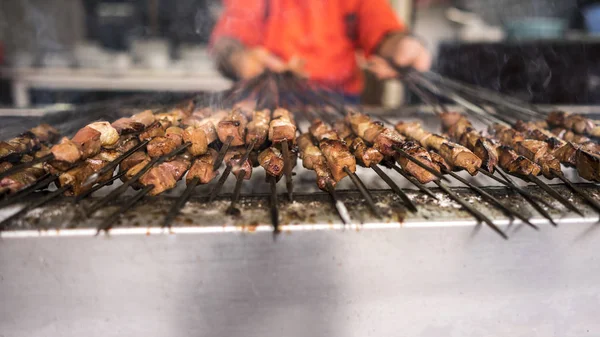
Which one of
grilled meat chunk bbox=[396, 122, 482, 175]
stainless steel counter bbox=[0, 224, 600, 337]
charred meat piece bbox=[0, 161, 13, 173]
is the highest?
grilled meat chunk bbox=[396, 122, 482, 175]

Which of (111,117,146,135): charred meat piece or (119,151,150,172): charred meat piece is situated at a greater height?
(111,117,146,135): charred meat piece

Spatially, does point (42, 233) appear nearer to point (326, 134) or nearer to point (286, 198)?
point (286, 198)

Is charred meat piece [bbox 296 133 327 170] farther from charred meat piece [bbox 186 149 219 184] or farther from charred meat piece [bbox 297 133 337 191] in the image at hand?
charred meat piece [bbox 186 149 219 184]

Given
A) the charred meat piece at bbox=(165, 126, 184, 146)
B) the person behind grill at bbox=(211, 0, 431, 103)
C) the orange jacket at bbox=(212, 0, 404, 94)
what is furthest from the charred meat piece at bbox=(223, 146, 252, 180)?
the orange jacket at bbox=(212, 0, 404, 94)

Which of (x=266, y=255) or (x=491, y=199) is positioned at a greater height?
(x=491, y=199)

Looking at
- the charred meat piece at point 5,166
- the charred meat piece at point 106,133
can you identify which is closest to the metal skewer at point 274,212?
the charred meat piece at point 106,133

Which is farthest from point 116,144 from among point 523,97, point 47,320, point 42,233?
point 523,97

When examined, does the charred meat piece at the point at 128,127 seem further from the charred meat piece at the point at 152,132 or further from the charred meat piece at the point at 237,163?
the charred meat piece at the point at 237,163
